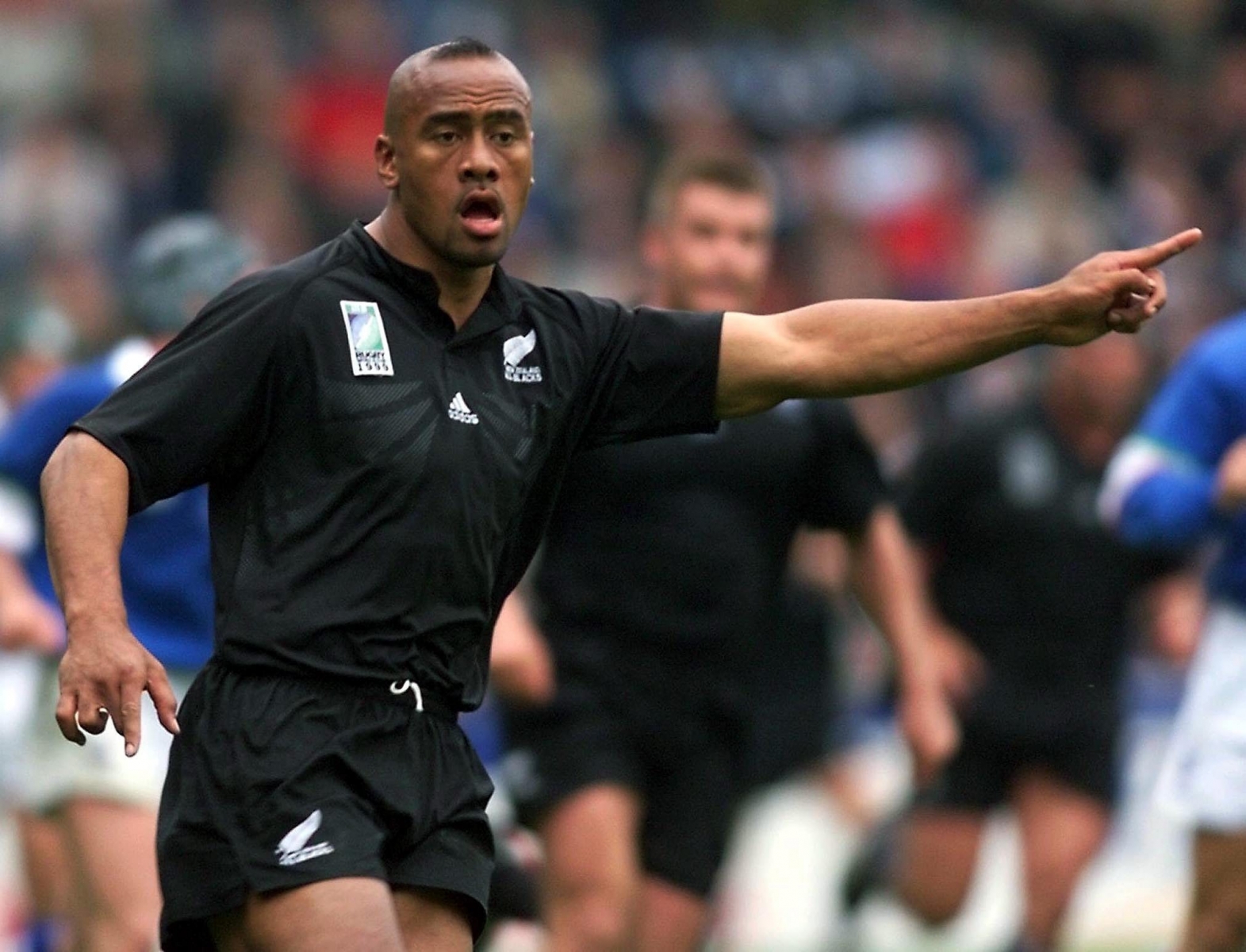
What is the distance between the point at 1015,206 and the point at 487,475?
13094 millimetres

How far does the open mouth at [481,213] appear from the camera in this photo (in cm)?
521

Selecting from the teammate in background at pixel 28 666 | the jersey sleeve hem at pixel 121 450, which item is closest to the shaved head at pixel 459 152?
the jersey sleeve hem at pixel 121 450

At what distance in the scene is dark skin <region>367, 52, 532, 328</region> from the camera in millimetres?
5211

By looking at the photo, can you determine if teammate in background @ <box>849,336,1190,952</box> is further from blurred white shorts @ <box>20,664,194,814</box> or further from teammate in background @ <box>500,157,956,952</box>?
blurred white shorts @ <box>20,664,194,814</box>

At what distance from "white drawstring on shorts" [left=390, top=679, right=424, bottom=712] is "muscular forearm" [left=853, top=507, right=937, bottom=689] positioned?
3.33m

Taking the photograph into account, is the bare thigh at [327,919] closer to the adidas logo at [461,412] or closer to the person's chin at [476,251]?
the adidas logo at [461,412]

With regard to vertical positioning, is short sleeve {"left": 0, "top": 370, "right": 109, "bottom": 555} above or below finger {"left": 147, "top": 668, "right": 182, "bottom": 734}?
above

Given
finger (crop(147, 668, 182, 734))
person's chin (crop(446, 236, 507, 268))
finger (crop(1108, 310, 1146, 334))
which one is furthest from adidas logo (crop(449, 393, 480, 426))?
finger (crop(1108, 310, 1146, 334))

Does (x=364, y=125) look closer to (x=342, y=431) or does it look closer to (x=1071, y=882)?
(x=1071, y=882)

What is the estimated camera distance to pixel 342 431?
511 cm

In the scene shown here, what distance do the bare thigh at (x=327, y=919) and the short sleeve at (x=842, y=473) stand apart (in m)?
3.55

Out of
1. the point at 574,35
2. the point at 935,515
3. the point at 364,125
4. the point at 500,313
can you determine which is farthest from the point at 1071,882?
the point at 574,35

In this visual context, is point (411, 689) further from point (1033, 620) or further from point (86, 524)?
point (1033, 620)

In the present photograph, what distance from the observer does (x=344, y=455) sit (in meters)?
5.11
